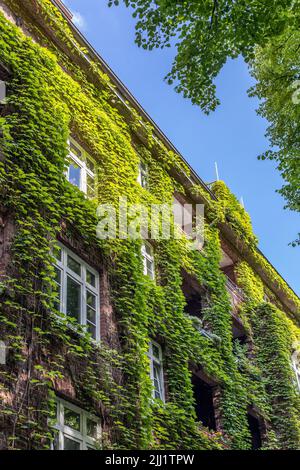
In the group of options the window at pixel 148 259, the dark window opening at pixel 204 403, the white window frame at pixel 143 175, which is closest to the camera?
the window at pixel 148 259

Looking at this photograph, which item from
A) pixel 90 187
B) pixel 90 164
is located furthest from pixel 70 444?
pixel 90 164

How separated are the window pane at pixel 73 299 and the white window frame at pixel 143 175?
681 centimetres

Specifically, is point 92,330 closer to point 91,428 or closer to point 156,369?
point 91,428

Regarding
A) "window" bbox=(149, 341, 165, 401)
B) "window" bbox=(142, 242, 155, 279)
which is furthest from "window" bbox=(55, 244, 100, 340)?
"window" bbox=(142, 242, 155, 279)

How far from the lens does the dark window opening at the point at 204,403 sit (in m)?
18.3

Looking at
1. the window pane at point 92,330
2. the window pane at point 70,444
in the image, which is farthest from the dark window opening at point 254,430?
the window pane at point 70,444

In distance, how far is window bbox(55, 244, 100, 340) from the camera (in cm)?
1269

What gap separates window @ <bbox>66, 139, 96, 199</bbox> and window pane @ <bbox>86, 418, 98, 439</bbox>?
634 cm

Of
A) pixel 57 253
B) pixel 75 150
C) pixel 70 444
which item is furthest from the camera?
pixel 75 150

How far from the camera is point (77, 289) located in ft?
43.8

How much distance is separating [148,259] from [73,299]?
16.8 ft

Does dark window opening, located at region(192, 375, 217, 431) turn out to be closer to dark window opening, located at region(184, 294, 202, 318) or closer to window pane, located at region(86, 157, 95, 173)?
dark window opening, located at region(184, 294, 202, 318)

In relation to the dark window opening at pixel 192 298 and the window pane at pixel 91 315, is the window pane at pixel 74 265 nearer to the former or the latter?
the window pane at pixel 91 315
